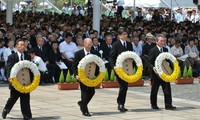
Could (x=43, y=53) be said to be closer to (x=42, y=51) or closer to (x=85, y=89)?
(x=42, y=51)

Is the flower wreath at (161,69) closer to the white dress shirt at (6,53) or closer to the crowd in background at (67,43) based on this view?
the crowd in background at (67,43)

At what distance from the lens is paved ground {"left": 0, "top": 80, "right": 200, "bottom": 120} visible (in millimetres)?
14445

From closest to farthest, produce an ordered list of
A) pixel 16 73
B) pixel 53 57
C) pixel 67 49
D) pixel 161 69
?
pixel 16 73, pixel 161 69, pixel 53 57, pixel 67 49

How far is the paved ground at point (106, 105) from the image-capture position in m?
14.4

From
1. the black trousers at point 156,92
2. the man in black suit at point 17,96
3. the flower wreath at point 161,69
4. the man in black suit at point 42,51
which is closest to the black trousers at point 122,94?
the black trousers at point 156,92

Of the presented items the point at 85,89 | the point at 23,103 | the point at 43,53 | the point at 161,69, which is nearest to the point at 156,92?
the point at 161,69

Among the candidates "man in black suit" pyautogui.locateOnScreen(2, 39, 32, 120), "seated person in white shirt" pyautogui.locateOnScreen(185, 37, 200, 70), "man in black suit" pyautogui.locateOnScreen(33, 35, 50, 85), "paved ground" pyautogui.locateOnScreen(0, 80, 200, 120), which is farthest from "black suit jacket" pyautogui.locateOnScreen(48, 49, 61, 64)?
"man in black suit" pyautogui.locateOnScreen(2, 39, 32, 120)

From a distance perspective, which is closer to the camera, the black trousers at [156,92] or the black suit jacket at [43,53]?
the black trousers at [156,92]

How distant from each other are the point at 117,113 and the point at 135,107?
109 centimetres

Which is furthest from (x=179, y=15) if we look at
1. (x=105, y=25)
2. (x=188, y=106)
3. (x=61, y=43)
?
(x=188, y=106)

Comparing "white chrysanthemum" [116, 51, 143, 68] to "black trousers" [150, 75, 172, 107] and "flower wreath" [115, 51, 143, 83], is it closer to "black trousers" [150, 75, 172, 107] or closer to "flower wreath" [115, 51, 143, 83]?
"flower wreath" [115, 51, 143, 83]

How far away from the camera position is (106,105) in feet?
53.1

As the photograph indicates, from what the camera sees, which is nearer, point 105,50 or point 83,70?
point 83,70

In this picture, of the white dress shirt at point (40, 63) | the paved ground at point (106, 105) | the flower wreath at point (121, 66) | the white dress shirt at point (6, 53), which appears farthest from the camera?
the white dress shirt at point (6, 53)
